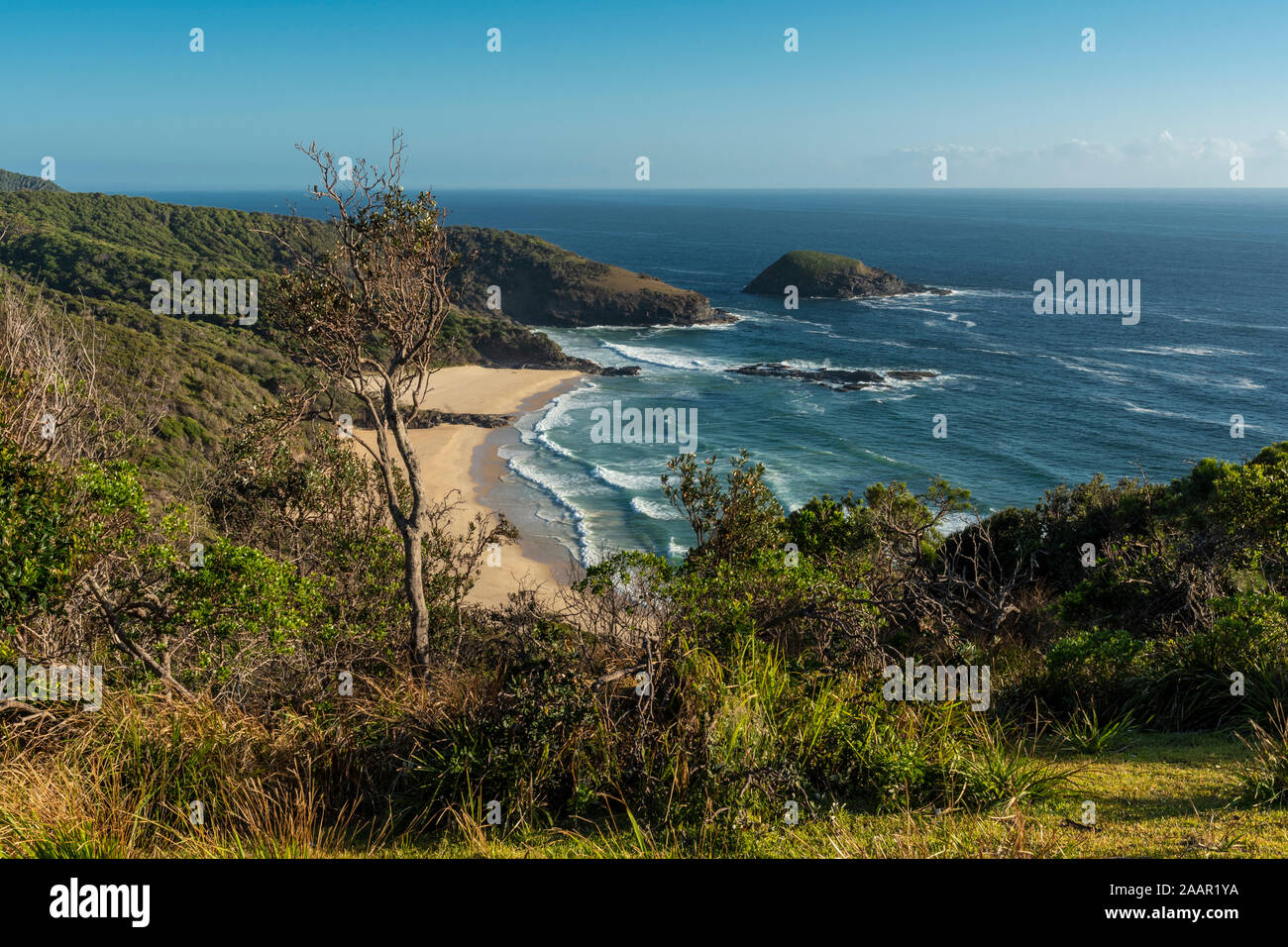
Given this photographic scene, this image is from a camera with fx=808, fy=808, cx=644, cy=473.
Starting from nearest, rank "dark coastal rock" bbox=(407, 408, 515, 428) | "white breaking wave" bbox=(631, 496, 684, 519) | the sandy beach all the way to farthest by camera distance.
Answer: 1. the sandy beach
2. "white breaking wave" bbox=(631, 496, 684, 519)
3. "dark coastal rock" bbox=(407, 408, 515, 428)

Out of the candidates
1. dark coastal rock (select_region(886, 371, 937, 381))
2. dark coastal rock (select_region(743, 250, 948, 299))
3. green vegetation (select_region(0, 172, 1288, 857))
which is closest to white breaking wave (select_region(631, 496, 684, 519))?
green vegetation (select_region(0, 172, 1288, 857))

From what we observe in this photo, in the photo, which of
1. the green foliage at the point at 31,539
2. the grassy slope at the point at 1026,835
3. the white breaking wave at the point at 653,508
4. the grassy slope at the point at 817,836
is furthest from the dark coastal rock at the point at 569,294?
the grassy slope at the point at 817,836

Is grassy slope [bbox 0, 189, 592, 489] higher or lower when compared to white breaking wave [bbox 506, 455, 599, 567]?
higher

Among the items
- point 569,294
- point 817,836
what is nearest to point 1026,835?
point 817,836

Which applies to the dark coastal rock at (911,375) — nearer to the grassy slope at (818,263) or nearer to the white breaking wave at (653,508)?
the white breaking wave at (653,508)

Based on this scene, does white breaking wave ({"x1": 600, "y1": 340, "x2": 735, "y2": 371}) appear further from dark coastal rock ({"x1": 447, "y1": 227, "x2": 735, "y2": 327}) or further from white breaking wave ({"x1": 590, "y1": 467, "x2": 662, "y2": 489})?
white breaking wave ({"x1": 590, "y1": 467, "x2": 662, "y2": 489})

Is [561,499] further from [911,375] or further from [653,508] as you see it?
[911,375]

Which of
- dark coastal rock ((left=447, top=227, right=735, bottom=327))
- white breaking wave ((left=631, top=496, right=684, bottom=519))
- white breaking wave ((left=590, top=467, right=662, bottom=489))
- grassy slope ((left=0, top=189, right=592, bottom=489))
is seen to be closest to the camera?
grassy slope ((left=0, top=189, right=592, bottom=489))
